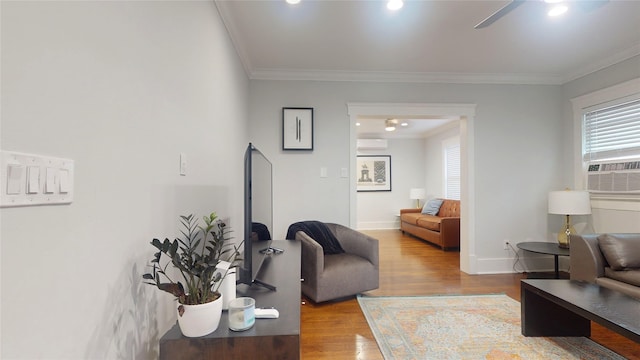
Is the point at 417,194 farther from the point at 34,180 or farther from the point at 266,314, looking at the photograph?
the point at 34,180

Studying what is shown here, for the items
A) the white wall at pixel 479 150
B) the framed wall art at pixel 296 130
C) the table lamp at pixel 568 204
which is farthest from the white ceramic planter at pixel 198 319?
the table lamp at pixel 568 204

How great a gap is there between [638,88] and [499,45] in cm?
143

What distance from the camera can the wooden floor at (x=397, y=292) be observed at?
2.02m

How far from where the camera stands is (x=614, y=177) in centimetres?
314

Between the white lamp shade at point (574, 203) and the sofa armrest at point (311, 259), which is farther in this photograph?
the white lamp shade at point (574, 203)

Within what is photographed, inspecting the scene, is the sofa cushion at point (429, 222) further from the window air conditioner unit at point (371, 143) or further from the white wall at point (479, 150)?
the window air conditioner unit at point (371, 143)

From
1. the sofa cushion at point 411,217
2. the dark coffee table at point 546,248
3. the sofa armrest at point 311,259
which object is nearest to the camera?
the sofa armrest at point 311,259

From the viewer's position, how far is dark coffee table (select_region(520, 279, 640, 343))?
1.74 metres

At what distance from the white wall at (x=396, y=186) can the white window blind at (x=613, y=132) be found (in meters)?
4.00

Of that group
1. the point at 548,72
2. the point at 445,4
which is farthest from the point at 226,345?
the point at 548,72

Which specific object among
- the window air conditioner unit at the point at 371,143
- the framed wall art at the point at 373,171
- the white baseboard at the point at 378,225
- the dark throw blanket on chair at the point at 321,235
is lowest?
the white baseboard at the point at 378,225

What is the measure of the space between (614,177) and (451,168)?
333cm

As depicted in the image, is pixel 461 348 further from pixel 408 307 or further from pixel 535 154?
pixel 535 154

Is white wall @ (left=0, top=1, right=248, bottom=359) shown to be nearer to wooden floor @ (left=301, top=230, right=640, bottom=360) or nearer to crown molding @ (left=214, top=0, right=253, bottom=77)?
crown molding @ (left=214, top=0, right=253, bottom=77)
